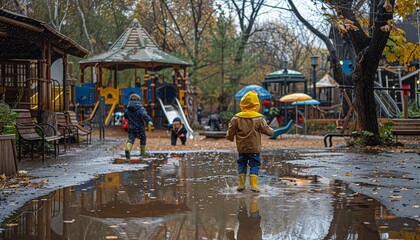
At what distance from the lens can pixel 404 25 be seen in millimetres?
46625

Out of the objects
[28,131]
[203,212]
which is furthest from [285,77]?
[203,212]

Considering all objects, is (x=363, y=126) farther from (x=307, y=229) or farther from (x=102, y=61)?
(x=102, y=61)

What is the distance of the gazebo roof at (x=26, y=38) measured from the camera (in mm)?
15414

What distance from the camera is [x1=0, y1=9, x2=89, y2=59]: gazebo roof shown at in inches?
607

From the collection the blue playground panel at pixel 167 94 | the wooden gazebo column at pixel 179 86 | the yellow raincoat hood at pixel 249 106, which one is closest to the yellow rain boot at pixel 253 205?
the yellow raincoat hood at pixel 249 106

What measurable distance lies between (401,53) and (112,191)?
43.0 feet

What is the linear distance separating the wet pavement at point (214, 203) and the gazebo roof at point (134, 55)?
2017 centimetres

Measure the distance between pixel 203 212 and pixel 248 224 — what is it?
38.6 inches

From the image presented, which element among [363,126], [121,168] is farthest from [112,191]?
[363,126]

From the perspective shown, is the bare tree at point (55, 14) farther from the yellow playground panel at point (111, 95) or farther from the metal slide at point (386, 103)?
the metal slide at point (386, 103)

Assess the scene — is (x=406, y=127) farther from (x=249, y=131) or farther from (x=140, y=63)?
(x=140, y=63)

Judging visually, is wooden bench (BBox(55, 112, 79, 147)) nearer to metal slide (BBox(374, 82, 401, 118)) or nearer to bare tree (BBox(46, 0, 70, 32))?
metal slide (BBox(374, 82, 401, 118))

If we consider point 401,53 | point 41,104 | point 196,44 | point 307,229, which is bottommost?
point 307,229

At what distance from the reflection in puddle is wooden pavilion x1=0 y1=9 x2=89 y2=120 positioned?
639cm
